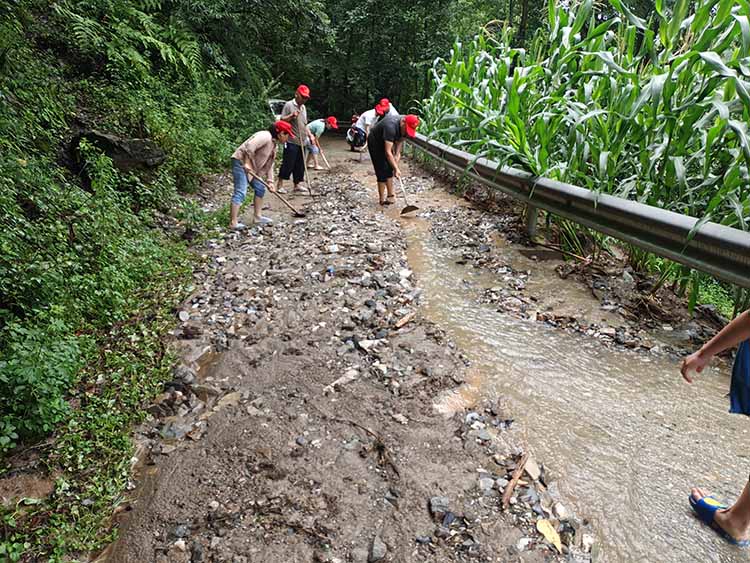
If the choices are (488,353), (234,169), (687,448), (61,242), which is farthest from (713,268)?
(234,169)

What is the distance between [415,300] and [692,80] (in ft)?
8.03

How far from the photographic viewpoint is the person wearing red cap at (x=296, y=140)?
7.93 m

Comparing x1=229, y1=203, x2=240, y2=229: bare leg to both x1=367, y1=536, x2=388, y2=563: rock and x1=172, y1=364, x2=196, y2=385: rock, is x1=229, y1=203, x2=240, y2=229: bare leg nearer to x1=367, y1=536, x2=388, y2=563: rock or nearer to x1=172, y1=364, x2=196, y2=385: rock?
x1=172, y1=364, x2=196, y2=385: rock

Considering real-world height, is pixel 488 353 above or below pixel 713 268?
below

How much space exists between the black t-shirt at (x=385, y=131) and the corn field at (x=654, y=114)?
8.35 feet

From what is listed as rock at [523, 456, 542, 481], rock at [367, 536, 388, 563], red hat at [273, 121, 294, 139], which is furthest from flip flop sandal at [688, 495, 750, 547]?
red hat at [273, 121, 294, 139]

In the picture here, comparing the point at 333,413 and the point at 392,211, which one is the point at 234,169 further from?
the point at 333,413

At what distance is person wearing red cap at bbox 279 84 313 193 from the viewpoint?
793 centimetres

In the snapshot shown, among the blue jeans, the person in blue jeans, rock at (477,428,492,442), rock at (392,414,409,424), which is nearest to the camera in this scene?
the person in blue jeans

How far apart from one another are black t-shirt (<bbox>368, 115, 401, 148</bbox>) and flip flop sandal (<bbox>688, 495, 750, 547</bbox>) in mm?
Result: 6117

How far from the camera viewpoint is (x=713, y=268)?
7.98 ft

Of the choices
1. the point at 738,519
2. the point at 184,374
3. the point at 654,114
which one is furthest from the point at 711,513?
the point at 184,374

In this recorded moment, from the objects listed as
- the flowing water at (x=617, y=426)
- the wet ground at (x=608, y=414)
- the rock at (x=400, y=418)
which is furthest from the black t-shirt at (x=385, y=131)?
the rock at (x=400, y=418)

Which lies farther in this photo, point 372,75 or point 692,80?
point 372,75
